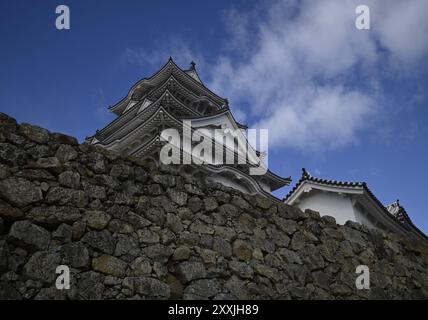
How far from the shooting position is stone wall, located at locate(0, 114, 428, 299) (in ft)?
10.1

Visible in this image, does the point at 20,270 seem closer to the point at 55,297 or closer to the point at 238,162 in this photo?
the point at 55,297

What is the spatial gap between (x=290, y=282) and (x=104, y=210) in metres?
2.45

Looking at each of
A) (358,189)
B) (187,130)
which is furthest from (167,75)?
(358,189)

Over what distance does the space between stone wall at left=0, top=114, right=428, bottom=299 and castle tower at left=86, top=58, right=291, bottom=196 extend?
901cm

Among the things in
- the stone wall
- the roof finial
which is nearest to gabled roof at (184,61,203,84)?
the roof finial

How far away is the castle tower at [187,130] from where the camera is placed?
14508 mm

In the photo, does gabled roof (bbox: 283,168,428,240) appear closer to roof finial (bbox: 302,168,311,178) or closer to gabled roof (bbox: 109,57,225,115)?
roof finial (bbox: 302,168,311,178)

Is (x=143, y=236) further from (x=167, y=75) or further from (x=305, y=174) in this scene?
(x=167, y=75)

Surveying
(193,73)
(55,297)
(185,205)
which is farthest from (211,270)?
(193,73)

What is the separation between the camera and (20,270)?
287cm

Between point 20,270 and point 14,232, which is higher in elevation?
point 14,232

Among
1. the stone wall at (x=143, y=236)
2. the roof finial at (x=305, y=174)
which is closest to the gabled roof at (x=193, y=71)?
the roof finial at (x=305, y=174)
